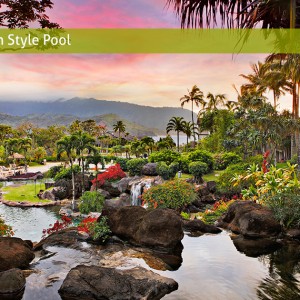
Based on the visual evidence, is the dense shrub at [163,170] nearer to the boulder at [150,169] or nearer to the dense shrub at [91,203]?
the boulder at [150,169]

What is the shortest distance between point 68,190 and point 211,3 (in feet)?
106

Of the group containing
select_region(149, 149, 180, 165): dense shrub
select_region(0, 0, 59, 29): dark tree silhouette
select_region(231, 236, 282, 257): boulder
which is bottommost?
select_region(231, 236, 282, 257): boulder

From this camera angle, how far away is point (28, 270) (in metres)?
8.45

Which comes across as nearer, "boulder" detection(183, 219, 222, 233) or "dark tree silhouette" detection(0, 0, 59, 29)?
"dark tree silhouette" detection(0, 0, 59, 29)

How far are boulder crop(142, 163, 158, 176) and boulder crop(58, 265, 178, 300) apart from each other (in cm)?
2770

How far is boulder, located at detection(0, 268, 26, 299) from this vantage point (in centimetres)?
722

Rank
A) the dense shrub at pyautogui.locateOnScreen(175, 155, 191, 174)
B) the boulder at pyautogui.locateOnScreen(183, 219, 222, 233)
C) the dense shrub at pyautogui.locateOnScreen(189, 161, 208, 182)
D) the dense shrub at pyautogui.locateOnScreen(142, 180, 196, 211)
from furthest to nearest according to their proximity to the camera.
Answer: the dense shrub at pyautogui.locateOnScreen(175, 155, 191, 174), the dense shrub at pyautogui.locateOnScreen(189, 161, 208, 182), the dense shrub at pyautogui.locateOnScreen(142, 180, 196, 211), the boulder at pyautogui.locateOnScreen(183, 219, 222, 233)

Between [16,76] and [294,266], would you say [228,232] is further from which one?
[16,76]

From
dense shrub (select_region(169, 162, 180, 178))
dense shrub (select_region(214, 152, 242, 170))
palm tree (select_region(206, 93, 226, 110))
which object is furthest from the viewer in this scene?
palm tree (select_region(206, 93, 226, 110))

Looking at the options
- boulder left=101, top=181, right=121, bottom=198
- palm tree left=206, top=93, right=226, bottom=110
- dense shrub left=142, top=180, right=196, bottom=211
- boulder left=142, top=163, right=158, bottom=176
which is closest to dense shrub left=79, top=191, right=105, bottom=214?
boulder left=101, top=181, right=121, bottom=198

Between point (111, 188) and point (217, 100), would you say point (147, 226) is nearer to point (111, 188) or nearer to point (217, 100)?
point (111, 188)

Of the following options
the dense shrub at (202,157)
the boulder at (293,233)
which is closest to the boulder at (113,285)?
the boulder at (293,233)

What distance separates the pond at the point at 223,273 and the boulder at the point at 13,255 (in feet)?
1.62

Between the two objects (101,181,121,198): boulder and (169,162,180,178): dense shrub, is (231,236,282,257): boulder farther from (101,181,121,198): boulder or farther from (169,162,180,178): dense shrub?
(101,181,121,198): boulder
